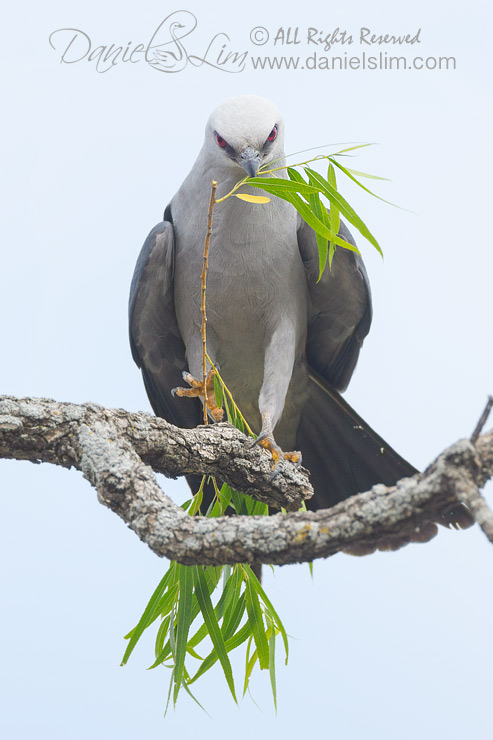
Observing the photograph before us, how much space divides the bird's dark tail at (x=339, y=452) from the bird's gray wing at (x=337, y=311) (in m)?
0.17

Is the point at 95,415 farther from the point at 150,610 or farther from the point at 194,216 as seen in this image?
the point at 194,216

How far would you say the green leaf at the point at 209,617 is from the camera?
3.07 meters

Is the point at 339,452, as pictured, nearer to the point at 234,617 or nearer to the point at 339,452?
the point at 339,452

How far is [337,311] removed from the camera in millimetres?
4262

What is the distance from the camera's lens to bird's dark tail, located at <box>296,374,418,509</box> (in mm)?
3926

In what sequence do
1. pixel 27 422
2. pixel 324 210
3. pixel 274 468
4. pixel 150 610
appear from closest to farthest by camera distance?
pixel 27 422
pixel 324 210
pixel 274 468
pixel 150 610

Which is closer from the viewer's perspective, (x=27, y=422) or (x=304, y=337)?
(x=27, y=422)

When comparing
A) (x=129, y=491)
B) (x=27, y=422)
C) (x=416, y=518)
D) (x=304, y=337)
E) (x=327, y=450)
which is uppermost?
(x=304, y=337)

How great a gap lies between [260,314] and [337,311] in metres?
0.52

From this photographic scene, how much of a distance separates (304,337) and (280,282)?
451 mm

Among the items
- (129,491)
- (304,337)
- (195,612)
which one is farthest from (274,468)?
(304,337)

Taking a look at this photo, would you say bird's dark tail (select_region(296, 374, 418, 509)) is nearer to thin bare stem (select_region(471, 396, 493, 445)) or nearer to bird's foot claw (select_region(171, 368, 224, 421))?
bird's foot claw (select_region(171, 368, 224, 421))

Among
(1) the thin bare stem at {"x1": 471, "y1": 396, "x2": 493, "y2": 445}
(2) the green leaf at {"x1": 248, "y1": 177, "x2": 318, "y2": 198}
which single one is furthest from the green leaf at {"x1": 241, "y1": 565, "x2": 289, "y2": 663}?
(1) the thin bare stem at {"x1": 471, "y1": 396, "x2": 493, "y2": 445}

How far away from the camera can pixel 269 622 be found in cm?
351
